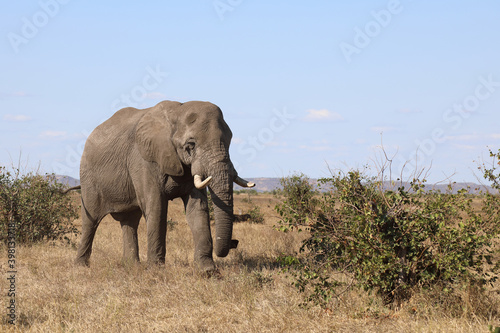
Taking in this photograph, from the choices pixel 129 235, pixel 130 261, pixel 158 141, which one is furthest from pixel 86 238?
pixel 158 141

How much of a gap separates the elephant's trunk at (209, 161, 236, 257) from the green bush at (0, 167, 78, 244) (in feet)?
21.9

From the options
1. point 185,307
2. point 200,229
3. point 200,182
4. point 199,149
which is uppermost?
point 199,149

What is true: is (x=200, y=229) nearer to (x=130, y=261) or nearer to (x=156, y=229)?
(x=156, y=229)

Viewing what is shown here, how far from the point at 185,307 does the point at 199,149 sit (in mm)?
3269

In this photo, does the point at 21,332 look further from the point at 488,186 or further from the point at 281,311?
the point at 488,186

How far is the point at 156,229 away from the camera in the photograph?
10836 mm

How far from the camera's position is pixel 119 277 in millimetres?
10164

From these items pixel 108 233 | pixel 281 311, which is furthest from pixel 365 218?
pixel 108 233

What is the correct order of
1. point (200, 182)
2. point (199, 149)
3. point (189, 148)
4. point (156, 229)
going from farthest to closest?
1. point (156, 229)
2. point (189, 148)
3. point (199, 149)
4. point (200, 182)

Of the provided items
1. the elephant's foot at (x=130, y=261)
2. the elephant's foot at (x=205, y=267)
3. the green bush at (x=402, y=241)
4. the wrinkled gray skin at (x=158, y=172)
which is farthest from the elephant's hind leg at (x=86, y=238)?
the green bush at (x=402, y=241)

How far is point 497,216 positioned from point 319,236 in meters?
2.41

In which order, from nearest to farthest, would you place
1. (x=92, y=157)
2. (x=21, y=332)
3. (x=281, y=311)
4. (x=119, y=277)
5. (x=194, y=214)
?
(x=21, y=332) → (x=281, y=311) → (x=119, y=277) → (x=194, y=214) → (x=92, y=157)

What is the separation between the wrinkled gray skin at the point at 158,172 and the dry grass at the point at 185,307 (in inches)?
35.0

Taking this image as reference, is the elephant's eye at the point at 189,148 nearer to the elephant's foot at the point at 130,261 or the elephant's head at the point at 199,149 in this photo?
the elephant's head at the point at 199,149
